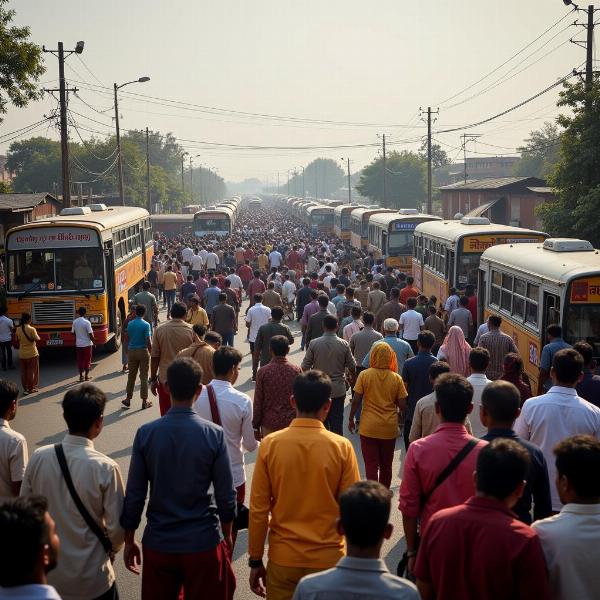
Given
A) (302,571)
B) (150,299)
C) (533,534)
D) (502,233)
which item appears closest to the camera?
(533,534)

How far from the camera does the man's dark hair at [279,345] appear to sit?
308 inches

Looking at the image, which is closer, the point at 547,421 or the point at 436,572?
the point at 436,572

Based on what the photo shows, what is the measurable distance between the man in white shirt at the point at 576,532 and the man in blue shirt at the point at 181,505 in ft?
5.87

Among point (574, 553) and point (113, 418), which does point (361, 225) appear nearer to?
point (113, 418)

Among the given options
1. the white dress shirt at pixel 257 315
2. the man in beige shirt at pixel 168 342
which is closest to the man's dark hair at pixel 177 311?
the man in beige shirt at pixel 168 342

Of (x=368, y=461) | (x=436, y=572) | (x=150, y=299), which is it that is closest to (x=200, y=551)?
(x=436, y=572)

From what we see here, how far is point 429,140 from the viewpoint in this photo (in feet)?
179

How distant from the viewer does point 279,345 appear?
7.89m

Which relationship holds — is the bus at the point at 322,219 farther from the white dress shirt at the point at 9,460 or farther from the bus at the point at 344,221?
the white dress shirt at the point at 9,460

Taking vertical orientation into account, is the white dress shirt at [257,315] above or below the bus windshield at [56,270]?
below

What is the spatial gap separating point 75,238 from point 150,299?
6.98 feet

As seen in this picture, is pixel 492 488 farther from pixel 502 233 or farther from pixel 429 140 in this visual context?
pixel 429 140

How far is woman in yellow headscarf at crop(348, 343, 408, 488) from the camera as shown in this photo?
817cm

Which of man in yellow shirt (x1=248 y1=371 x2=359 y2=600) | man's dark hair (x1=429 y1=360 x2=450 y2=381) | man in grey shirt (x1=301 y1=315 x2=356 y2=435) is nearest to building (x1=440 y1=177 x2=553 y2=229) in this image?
man in grey shirt (x1=301 y1=315 x2=356 y2=435)
